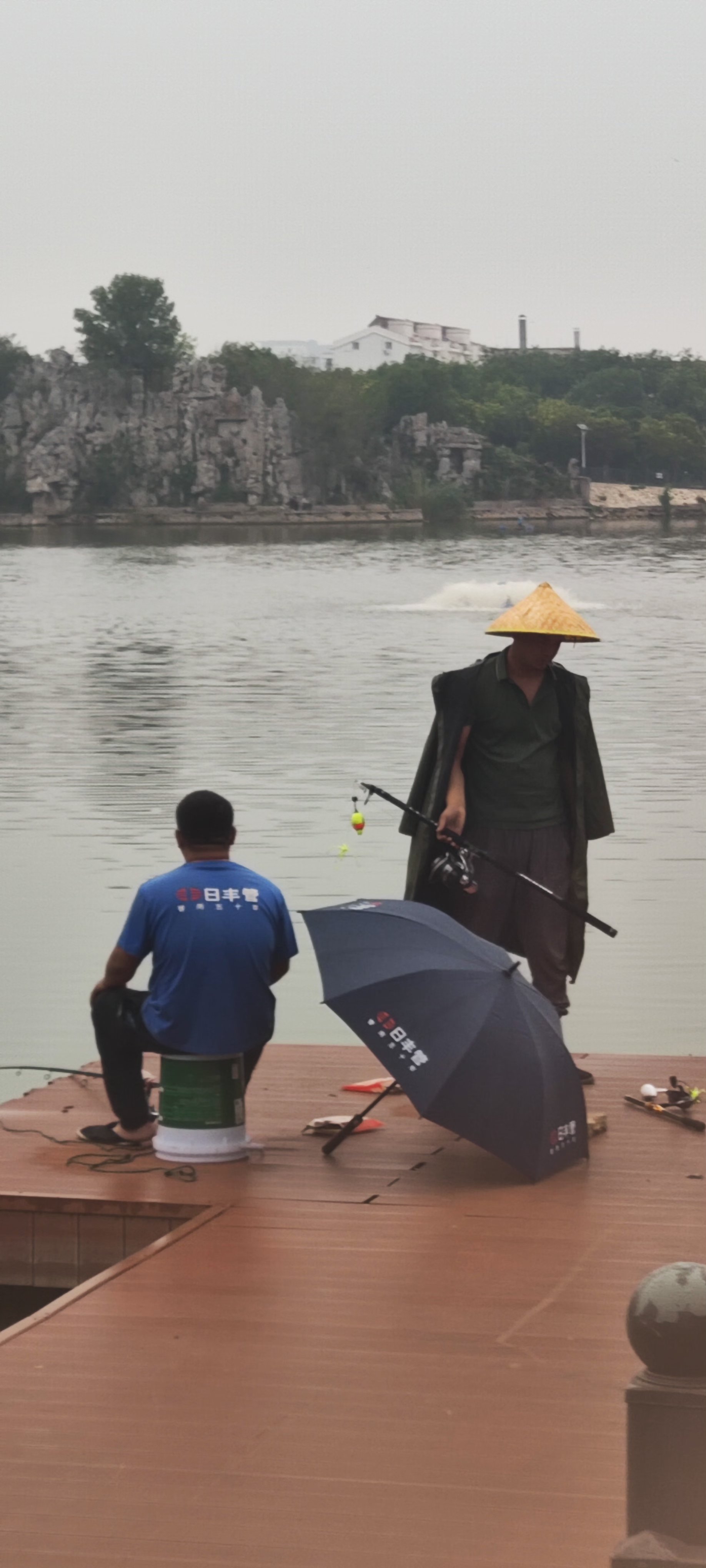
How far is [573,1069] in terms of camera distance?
6.21 m

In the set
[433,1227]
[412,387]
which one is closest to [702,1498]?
[433,1227]

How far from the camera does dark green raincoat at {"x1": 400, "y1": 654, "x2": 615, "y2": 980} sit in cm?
704

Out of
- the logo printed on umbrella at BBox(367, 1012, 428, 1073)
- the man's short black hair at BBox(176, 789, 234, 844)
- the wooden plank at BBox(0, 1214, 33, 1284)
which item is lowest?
the wooden plank at BBox(0, 1214, 33, 1284)

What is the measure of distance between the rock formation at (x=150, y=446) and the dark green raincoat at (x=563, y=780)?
138 meters

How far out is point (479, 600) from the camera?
225 feet

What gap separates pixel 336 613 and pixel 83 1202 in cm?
5657

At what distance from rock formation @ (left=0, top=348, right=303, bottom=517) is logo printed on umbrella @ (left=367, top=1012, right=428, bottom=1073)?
13899cm

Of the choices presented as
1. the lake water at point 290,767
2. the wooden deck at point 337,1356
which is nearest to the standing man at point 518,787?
the wooden deck at point 337,1356

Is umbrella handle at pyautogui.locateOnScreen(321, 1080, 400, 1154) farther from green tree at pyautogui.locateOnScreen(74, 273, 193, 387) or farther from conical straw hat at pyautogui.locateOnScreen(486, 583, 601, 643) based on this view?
green tree at pyautogui.locateOnScreen(74, 273, 193, 387)

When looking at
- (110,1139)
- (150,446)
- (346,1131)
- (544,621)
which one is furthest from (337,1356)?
(150,446)

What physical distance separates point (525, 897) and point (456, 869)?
0.93ft

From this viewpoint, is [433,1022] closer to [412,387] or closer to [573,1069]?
[573,1069]

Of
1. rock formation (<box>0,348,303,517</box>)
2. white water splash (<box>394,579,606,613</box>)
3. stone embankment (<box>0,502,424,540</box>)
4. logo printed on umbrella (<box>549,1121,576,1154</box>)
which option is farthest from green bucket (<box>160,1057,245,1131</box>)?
stone embankment (<box>0,502,424,540</box>)

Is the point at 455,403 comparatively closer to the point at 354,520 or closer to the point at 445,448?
the point at 445,448
